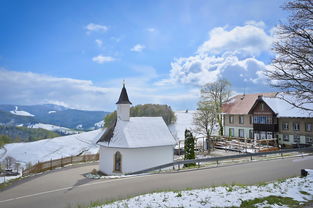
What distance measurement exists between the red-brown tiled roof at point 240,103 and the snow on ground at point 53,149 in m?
56.5

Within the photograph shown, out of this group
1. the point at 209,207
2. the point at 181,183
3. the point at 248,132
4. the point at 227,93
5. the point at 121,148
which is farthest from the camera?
the point at 227,93

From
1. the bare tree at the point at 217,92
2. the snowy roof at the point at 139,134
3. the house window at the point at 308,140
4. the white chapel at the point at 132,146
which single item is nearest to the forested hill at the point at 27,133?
the bare tree at the point at 217,92

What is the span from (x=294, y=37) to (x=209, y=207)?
9.72 m

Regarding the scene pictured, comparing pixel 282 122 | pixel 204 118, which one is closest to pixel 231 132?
pixel 204 118

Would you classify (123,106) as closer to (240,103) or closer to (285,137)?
(285,137)

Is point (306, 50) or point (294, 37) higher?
point (294, 37)

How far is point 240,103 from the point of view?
46000mm

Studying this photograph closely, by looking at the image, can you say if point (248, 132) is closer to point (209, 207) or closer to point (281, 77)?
point (281, 77)

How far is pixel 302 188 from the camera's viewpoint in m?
9.70

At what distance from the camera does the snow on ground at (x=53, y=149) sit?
89562 mm

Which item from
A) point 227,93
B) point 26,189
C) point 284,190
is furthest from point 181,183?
point 227,93

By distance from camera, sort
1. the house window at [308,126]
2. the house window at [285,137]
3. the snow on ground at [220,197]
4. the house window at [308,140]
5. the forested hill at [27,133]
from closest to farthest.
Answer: the snow on ground at [220,197] < the house window at [308,140] < the house window at [308,126] < the house window at [285,137] < the forested hill at [27,133]

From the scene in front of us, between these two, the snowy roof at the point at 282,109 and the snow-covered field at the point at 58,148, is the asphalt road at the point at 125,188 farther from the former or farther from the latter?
the snow-covered field at the point at 58,148

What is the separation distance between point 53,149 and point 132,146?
89.0 m
